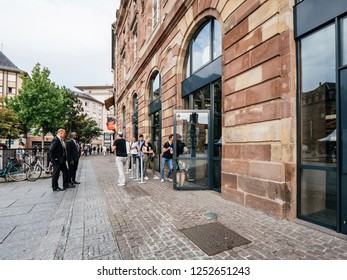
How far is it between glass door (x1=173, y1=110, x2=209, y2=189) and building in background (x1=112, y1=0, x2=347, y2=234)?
1.3 inches

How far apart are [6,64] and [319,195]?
60965mm

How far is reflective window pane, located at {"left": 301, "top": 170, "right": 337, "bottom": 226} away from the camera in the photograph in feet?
11.6

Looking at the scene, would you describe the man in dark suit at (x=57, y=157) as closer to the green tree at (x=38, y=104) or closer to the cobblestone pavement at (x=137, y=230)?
the cobblestone pavement at (x=137, y=230)

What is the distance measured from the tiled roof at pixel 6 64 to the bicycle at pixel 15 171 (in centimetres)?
4885

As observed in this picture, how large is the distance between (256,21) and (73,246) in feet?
18.2

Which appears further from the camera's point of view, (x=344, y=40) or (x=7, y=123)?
(x=7, y=123)

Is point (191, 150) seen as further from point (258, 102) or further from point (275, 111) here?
point (275, 111)

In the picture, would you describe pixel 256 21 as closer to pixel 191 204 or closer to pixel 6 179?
pixel 191 204

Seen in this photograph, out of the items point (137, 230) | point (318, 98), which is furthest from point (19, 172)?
point (318, 98)

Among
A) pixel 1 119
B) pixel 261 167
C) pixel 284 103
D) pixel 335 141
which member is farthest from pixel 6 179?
pixel 1 119

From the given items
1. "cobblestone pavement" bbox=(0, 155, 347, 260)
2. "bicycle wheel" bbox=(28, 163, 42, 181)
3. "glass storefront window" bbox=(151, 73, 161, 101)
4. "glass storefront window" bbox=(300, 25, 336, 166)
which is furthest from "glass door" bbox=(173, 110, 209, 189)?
"bicycle wheel" bbox=(28, 163, 42, 181)

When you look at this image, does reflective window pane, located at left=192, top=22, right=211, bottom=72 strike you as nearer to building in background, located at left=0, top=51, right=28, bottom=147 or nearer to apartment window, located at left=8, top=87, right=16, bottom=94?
building in background, located at left=0, top=51, right=28, bottom=147

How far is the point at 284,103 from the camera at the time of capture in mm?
4031

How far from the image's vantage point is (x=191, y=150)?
686 cm
